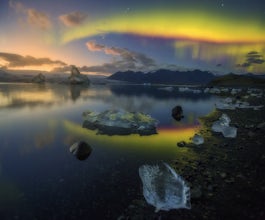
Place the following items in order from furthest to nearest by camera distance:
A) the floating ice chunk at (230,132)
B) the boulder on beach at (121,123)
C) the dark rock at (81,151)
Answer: the boulder on beach at (121,123), the floating ice chunk at (230,132), the dark rock at (81,151)

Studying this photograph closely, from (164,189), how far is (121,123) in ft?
38.3

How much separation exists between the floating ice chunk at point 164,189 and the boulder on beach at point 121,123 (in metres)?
9.37

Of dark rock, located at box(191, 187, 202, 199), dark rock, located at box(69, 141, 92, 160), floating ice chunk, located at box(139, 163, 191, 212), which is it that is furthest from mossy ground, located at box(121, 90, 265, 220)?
dark rock, located at box(69, 141, 92, 160)

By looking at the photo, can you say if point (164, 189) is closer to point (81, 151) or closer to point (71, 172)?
point (71, 172)

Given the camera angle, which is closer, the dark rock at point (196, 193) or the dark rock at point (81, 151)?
the dark rock at point (196, 193)

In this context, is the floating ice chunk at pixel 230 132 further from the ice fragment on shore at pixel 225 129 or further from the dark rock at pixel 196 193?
the dark rock at pixel 196 193

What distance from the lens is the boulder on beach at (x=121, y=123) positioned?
17734 millimetres

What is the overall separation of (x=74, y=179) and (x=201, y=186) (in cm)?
504

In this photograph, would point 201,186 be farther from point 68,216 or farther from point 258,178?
point 68,216

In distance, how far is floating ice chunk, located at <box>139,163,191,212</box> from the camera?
711 cm

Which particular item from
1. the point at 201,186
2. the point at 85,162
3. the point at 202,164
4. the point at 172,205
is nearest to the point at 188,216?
the point at 172,205

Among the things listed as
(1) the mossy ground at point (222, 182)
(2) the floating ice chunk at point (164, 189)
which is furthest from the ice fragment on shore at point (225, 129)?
(2) the floating ice chunk at point (164, 189)

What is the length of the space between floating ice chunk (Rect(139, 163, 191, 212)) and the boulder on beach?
9375 millimetres

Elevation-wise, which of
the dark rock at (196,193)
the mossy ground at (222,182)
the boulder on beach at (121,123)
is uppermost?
the dark rock at (196,193)
